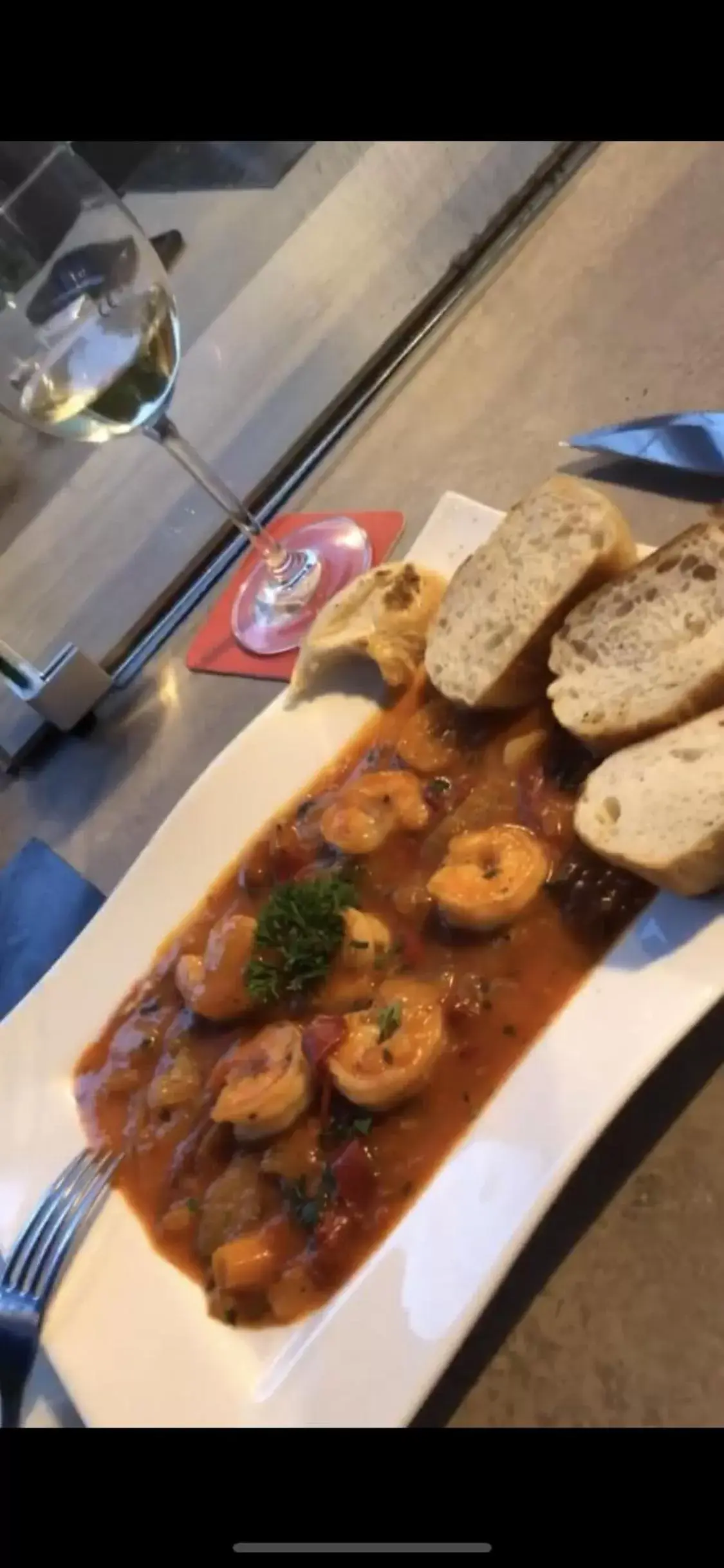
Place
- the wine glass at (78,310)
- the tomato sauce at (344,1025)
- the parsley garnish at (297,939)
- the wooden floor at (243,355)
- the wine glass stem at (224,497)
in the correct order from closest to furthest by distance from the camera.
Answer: the tomato sauce at (344,1025) → the parsley garnish at (297,939) → the wine glass at (78,310) → the wine glass stem at (224,497) → the wooden floor at (243,355)

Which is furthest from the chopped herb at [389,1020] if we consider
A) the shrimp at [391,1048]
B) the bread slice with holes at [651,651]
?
the bread slice with holes at [651,651]

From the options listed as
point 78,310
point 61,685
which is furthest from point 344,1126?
point 78,310

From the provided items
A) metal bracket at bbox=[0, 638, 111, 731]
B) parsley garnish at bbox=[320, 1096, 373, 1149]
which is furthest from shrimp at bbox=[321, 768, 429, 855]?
metal bracket at bbox=[0, 638, 111, 731]

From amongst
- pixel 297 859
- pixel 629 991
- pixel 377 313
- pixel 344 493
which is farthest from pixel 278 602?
pixel 629 991

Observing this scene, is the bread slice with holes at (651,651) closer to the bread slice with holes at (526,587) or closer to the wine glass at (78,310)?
the bread slice with holes at (526,587)

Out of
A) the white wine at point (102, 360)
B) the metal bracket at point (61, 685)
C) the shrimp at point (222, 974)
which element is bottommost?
the shrimp at point (222, 974)
